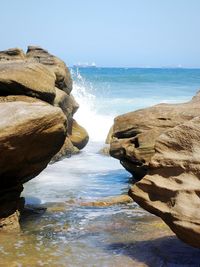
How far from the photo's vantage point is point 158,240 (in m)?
5.66

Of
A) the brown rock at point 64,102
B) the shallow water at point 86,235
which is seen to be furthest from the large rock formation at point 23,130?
the brown rock at point 64,102

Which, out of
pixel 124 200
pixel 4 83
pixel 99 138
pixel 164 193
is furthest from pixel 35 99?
pixel 99 138

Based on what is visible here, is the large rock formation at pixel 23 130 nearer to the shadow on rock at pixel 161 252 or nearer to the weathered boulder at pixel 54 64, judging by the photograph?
the shadow on rock at pixel 161 252

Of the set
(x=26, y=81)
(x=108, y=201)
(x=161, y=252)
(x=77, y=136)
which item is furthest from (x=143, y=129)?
(x=77, y=136)

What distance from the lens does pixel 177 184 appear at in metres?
4.63

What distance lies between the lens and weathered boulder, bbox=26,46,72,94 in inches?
500

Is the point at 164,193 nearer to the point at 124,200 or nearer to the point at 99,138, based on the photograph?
the point at 124,200

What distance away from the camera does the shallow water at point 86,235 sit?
16.8 ft

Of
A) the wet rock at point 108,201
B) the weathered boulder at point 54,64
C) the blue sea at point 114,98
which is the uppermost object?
the weathered boulder at point 54,64

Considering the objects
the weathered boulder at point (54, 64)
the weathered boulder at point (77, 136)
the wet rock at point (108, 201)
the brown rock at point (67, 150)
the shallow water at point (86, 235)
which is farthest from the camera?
the weathered boulder at point (77, 136)

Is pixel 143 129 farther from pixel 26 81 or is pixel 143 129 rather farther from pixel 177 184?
pixel 177 184

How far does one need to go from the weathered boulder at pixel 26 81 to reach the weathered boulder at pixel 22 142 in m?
1.26

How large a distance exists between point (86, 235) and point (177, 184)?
191 centimetres

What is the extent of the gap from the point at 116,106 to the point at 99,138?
457 inches
